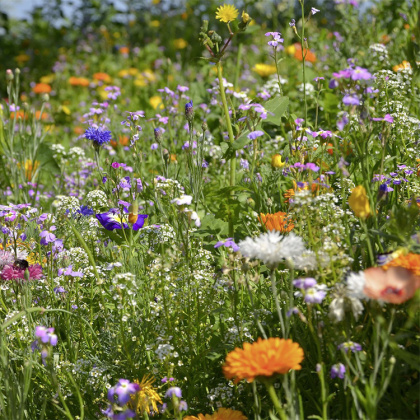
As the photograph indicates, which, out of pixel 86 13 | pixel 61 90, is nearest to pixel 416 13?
pixel 61 90

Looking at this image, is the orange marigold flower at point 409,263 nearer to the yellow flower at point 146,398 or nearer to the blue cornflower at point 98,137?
the yellow flower at point 146,398

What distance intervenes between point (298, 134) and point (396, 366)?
1160 millimetres

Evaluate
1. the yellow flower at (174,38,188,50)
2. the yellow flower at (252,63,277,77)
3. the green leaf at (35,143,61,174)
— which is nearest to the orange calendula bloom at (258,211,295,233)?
the green leaf at (35,143,61,174)

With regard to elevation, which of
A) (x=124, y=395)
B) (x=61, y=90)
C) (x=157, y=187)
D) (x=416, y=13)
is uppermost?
(x=416, y=13)

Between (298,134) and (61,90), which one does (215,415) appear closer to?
(298,134)

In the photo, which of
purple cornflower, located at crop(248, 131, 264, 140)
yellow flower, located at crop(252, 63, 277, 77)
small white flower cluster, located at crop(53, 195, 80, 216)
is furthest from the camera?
yellow flower, located at crop(252, 63, 277, 77)

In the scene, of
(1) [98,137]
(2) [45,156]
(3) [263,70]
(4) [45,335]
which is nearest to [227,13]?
(1) [98,137]

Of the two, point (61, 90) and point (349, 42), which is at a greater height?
point (349, 42)

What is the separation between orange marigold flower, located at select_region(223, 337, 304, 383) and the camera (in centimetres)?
121

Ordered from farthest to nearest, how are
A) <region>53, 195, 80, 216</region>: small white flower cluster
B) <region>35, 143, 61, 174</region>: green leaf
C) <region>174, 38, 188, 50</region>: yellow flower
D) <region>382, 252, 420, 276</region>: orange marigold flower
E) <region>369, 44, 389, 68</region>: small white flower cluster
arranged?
<region>174, 38, 188, 50</region>: yellow flower → <region>35, 143, 61, 174</region>: green leaf → <region>369, 44, 389, 68</region>: small white flower cluster → <region>53, 195, 80, 216</region>: small white flower cluster → <region>382, 252, 420, 276</region>: orange marigold flower

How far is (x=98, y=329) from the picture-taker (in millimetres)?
2195

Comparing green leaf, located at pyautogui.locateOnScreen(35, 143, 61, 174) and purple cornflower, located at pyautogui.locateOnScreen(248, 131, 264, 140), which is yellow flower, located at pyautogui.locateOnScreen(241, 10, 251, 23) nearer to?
purple cornflower, located at pyautogui.locateOnScreen(248, 131, 264, 140)

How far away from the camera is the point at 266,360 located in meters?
1.23

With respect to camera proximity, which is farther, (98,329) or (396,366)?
(98,329)
